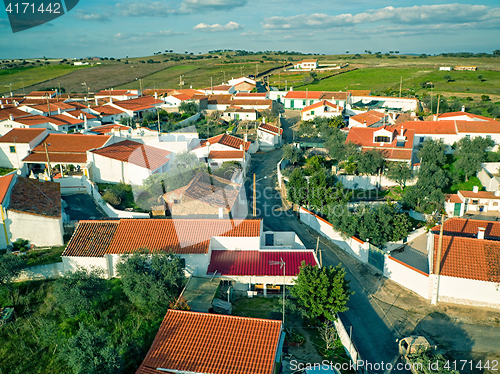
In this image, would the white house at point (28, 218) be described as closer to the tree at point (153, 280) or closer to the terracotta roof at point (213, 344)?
the tree at point (153, 280)

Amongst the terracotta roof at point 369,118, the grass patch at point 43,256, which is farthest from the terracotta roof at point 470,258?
the terracotta roof at point 369,118

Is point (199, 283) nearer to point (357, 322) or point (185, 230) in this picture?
point (185, 230)

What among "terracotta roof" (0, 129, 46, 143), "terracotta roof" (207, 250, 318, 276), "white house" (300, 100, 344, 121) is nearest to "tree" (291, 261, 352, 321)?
"terracotta roof" (207, 250, 318, 276)

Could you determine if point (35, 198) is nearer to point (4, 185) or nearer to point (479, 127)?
point (4, 185)

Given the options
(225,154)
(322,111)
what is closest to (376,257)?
(225,154)

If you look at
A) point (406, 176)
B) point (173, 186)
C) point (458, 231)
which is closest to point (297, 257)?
point (458, 231)

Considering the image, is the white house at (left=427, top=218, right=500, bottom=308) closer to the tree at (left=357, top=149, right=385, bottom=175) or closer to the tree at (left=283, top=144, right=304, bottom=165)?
the tree at (left=357, top=149, right=385, bottom=175)

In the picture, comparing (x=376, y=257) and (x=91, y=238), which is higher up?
(x=91, y=238)

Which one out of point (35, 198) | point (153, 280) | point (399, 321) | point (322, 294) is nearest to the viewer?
point (322, 294)
